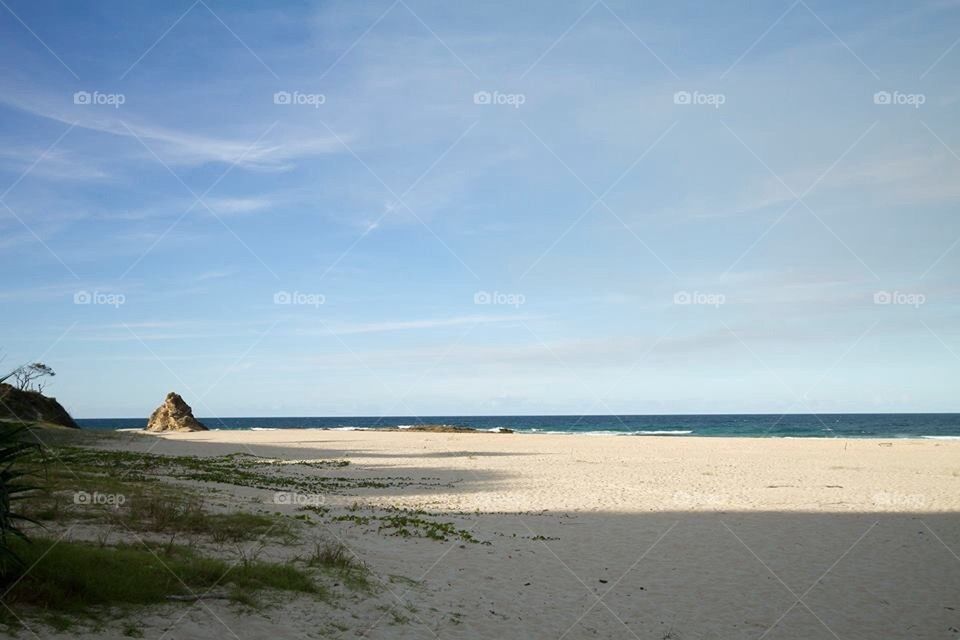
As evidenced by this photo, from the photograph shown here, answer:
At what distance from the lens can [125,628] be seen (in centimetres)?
771

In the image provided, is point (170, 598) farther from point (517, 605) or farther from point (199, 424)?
point (199, 424)

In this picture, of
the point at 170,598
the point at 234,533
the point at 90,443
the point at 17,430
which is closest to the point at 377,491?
the point at 234,533

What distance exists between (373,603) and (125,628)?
332 cm

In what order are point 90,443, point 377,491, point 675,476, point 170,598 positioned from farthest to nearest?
point 90,443 < point 675,476 < point 377,491 < point 170,598

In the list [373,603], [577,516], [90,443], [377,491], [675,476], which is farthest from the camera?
[90,443]

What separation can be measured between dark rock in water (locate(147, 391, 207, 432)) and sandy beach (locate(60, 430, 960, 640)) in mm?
58028

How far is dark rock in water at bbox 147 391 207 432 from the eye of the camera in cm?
7647

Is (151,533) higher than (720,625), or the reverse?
(151,533)
